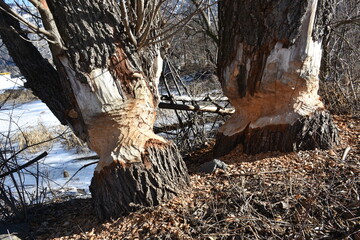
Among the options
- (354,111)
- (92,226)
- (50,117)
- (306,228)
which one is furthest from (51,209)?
(50,117)

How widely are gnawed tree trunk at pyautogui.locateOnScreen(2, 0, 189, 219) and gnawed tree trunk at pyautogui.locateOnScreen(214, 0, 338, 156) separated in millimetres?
858

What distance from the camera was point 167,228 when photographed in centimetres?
204

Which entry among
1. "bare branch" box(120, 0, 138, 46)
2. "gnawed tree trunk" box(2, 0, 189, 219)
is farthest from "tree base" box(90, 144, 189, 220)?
"bare branch" box(120, 0, 138, 46)

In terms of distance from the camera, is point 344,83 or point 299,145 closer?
point 299,145

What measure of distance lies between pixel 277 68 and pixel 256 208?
122 centimetres

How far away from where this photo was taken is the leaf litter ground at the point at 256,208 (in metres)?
1.91

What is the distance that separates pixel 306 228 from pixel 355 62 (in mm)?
4403

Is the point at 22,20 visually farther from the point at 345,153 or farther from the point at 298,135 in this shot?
the point at 345,153

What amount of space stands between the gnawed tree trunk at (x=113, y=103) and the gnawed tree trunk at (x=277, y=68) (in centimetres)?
86

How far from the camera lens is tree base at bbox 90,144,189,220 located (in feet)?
7.42

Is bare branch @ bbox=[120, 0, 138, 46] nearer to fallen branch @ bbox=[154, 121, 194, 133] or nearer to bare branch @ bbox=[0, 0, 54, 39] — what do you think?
bare branch @ bbox=[0, 0, 54, 39]

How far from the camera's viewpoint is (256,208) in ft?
6.93

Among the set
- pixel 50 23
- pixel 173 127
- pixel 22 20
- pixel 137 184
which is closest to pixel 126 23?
pixel 50 23

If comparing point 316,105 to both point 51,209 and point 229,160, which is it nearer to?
point 229,160
